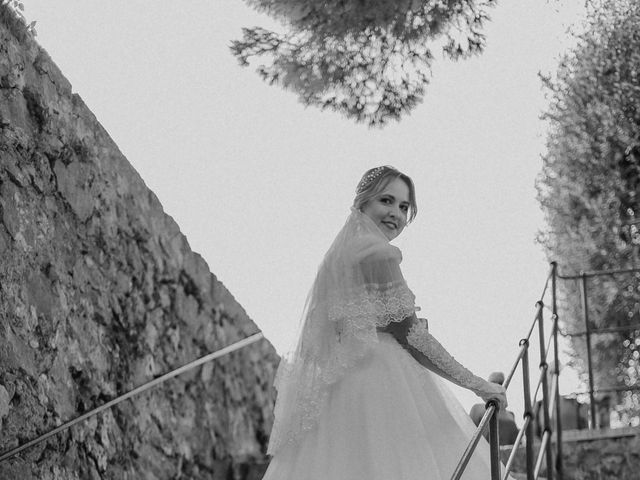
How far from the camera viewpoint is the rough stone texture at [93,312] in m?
4.91

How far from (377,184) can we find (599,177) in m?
7.71

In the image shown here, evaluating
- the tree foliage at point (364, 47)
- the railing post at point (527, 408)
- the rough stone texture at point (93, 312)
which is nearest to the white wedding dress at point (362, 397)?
the railing post at point (527, 408)

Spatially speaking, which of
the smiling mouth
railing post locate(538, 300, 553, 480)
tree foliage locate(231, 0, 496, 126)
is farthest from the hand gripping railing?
tree foliage locate(231, 0, 496, 126)

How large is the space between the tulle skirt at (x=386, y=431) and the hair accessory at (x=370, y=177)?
568 mm

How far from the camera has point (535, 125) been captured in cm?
1117

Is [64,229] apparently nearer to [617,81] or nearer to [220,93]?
[220,93]

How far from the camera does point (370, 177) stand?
3.97 m

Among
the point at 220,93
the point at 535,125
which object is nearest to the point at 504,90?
the point at 535,125

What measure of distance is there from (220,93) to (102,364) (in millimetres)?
2874

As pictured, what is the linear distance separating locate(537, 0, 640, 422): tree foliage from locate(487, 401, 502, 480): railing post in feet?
24.4

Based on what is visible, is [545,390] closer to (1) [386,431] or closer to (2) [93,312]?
(1) [386,431]

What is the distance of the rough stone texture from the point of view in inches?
193

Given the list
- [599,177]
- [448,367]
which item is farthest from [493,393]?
[599,177]

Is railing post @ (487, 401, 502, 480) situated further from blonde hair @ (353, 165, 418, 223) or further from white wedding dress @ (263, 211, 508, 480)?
blonde hair @ (353, 165, 418, 223)
